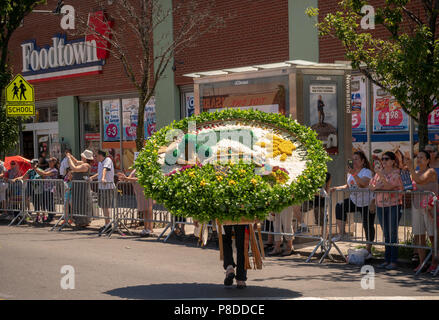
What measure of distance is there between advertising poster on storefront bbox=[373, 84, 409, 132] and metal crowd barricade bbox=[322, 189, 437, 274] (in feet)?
14.2

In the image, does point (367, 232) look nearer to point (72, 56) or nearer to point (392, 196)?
point (392, 196)

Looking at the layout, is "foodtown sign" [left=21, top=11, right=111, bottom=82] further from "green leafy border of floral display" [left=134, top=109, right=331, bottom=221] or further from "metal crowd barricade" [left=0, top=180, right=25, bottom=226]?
"green leafy border of floral display" [left=134, top=109, right=331, bottom=221]

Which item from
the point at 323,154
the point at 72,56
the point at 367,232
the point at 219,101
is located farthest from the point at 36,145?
the point at 323,154

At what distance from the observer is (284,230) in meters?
11.7

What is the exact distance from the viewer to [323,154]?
796 centimetres

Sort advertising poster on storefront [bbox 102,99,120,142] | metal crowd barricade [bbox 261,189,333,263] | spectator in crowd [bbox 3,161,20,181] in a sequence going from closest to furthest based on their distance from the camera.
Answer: metal crowd barricade [bbox 261,189,333,263] < spectator in crowd [bbox 3,161,20,181] < advertising poster on storefront [bbox 102,99,120,142]

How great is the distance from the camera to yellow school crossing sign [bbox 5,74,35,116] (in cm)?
1762

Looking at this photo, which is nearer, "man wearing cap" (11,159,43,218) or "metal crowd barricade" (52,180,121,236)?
"metal crowd barricade" (52,180,121,236)

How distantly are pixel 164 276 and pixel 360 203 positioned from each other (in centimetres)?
368

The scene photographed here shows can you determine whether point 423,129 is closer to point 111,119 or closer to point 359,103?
point 359,103

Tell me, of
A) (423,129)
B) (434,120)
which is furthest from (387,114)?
(423,129)

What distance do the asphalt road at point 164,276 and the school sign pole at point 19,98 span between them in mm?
5866

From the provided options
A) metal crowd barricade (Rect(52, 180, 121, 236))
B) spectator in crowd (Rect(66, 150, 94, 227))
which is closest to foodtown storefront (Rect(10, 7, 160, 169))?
spectator in crowd (Rect(66, 150, 94, 227))

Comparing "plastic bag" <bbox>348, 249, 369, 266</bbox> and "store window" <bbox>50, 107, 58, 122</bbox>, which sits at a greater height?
"store window" <bbox>50, 107, 58, 122</bbox>
